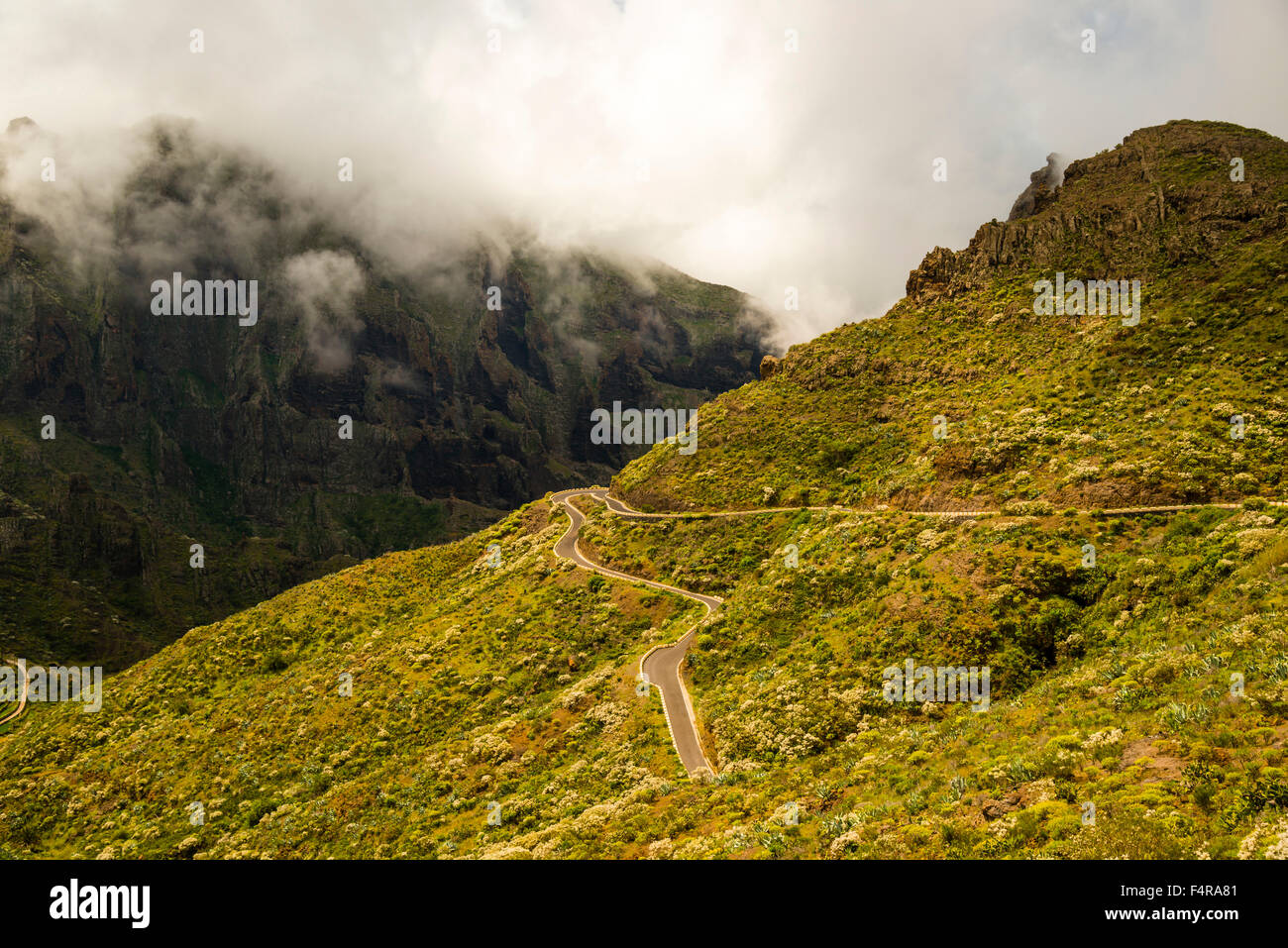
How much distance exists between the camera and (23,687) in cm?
9881

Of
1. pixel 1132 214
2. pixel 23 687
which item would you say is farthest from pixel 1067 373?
pixel 23 687

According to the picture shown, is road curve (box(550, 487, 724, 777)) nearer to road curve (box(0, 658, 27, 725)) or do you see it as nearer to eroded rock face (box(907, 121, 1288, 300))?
eroded rock face (box(907, 121, 1288, 300))

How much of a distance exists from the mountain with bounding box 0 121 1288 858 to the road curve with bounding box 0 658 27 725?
17.9ft

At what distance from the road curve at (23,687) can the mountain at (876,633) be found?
5.47 metres

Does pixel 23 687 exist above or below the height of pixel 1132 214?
below

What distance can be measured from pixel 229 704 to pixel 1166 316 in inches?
3208

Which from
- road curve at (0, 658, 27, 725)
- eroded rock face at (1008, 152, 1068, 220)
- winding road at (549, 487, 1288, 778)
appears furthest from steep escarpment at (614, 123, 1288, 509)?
road curve at (0, 658, 27, 725)

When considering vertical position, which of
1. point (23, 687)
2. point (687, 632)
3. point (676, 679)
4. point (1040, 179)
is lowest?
point (23, 687)

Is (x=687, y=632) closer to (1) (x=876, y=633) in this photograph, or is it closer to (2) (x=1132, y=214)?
(1) (x=876, y=633)

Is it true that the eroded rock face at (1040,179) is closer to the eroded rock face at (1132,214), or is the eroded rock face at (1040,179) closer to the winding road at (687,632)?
the eroded rock face at (1132,214)

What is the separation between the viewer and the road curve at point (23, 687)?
268ft

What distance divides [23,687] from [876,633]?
12646 centimetres

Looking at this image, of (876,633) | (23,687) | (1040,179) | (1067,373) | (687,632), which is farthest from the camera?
(1040,179)

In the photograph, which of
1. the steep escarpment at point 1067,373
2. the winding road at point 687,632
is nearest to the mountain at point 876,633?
the steep escarpment at point 1067,373
